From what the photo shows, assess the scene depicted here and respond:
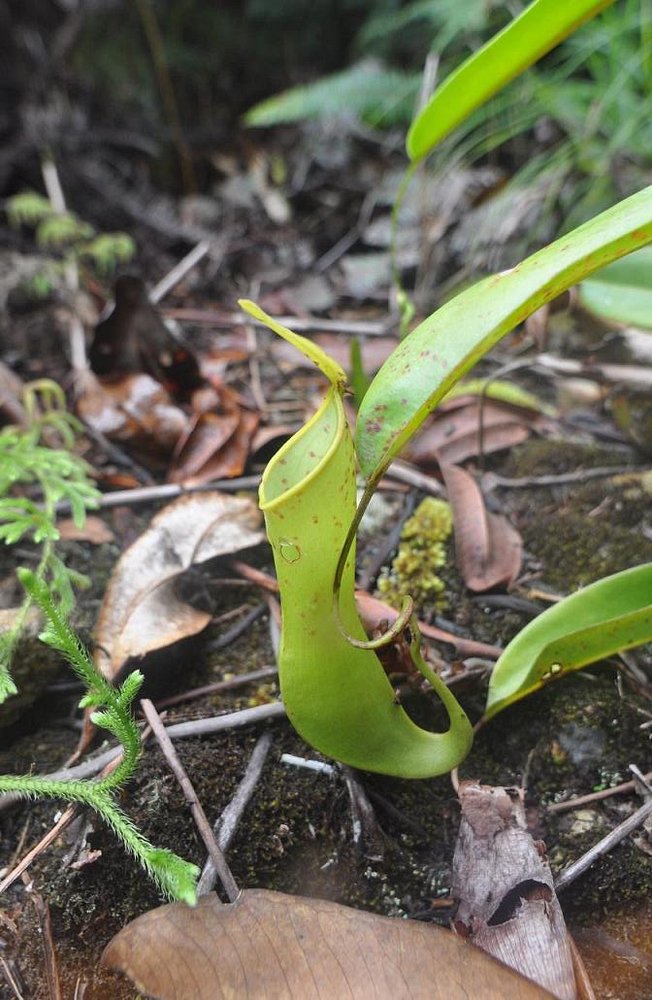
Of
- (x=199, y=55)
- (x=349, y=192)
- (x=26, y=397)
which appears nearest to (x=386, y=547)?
(x=26, y=397)

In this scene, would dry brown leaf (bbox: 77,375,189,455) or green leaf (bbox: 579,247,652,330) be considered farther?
dry brown leaf (bbox: 77,375,189,455)

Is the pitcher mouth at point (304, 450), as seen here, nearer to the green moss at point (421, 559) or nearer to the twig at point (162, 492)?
the green moss at point (421, 559)

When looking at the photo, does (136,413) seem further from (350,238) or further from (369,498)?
(350,238)

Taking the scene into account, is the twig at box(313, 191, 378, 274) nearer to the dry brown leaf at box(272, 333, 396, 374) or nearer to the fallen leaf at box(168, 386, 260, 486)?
the dry brown leaf at box(272, 333, 396, 374)

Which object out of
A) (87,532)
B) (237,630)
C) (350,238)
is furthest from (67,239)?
(237,630)

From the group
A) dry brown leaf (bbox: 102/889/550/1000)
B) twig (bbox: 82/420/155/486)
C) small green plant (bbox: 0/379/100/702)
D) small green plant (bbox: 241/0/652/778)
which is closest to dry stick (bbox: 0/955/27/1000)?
dry brown leaf (bbox: 102/889/550/1000)
